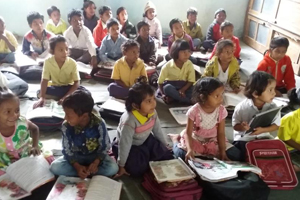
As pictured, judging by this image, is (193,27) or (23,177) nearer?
(23,177)

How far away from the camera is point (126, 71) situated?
2721mm

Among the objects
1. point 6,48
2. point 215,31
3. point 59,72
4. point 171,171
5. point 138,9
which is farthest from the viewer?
point 138,9

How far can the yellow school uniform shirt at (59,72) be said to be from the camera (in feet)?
8.22

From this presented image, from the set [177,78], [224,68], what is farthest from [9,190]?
[224,68]

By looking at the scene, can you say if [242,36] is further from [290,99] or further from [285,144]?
[285,144]

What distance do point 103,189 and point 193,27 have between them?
11.3 feet

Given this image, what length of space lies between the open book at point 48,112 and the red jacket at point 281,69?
1865 millimetres

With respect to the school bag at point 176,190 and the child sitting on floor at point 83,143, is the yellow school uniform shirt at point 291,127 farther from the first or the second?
the child sitting on floor at point 83,143

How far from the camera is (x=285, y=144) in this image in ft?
6.72

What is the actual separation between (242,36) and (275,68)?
2456 mm

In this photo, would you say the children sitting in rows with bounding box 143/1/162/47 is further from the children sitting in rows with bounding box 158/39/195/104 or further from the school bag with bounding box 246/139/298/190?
the school bag with bounding box 246/139/298/190

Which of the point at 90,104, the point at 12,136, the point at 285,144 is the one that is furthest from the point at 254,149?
the point at 12,136

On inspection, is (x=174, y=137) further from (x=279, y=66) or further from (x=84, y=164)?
(x=279, y=66)

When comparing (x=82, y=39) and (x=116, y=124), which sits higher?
(x=82, y=39)
